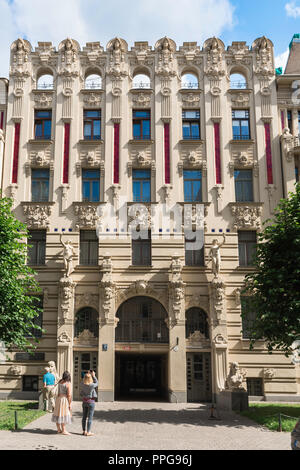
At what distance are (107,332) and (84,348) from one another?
183 cm

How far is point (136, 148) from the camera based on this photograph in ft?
106

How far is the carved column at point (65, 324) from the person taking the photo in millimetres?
28141

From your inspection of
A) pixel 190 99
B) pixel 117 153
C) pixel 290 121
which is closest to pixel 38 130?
pixel 117 153

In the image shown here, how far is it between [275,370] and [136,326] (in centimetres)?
924

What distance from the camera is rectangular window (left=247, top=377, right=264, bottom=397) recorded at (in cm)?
2848

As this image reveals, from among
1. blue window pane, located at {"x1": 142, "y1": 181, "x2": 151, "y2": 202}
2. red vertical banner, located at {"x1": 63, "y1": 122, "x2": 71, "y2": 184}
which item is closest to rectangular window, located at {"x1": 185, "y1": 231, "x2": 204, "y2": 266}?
Result: blue window pane, located at {"x1": 142, "y1": 181, "x2": 151, "y2": 202}

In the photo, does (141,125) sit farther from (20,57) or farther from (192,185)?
(20,57)

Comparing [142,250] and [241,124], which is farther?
[241,124]

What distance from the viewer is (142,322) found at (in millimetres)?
29578
